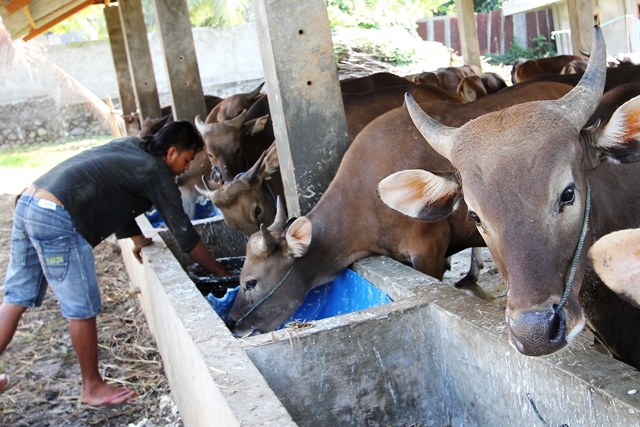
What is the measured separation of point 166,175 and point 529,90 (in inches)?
110

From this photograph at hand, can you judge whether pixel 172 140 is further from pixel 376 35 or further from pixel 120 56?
pixel 376 35

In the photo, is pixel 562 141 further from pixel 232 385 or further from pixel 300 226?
pixel 300 226

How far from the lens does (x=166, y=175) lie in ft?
17.0

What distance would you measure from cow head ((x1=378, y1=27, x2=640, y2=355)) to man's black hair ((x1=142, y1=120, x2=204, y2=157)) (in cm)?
293

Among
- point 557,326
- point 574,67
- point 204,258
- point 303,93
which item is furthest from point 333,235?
point 574,67

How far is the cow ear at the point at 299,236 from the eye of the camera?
4.45 meters

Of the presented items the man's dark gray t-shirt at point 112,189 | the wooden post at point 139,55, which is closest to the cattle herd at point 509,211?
the man's dark gray t-shirt at point 112,189

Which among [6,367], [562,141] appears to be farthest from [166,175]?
[562,141]

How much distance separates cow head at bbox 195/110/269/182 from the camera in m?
7.04

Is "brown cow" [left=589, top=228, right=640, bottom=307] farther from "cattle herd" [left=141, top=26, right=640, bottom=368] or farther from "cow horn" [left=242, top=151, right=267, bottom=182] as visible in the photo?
"cow horn" [left=242, top=151, right=267, bottom=182]

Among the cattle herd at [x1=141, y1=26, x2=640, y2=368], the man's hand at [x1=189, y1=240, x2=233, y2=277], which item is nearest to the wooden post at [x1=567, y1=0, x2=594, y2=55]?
the cattle herd at [x1=141, y1=26, x2=640, y2=368]

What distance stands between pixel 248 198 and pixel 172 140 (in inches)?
39.2

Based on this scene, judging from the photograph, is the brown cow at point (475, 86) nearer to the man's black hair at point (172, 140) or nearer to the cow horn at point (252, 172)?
the cow horn at point (252, 172)

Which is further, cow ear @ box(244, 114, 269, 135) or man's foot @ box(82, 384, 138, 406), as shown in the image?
cow ear @ box(244, 114, 269, 135)
